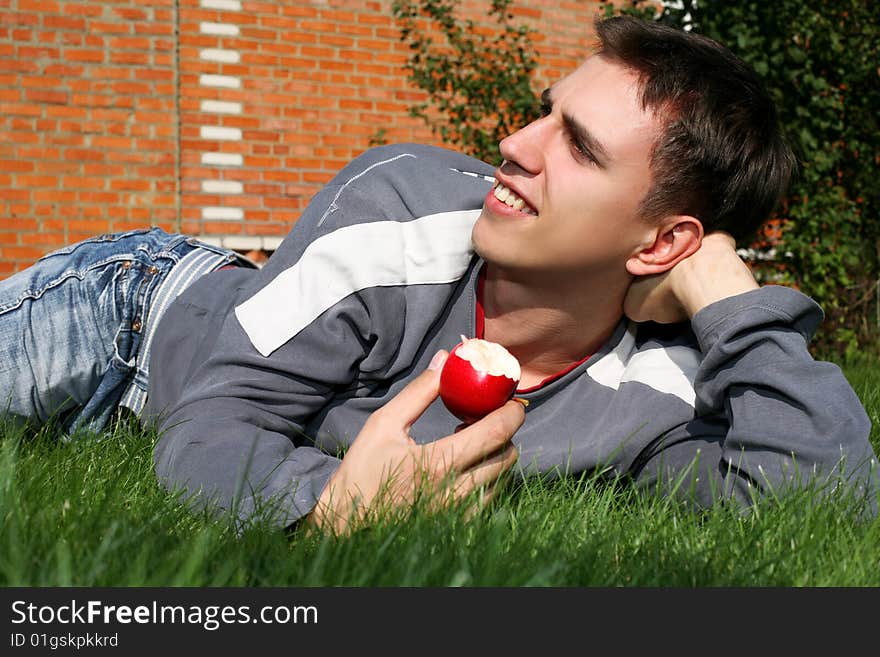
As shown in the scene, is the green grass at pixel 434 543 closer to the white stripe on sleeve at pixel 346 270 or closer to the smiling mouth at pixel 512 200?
the white stripe on sleeve at pixel 346 270

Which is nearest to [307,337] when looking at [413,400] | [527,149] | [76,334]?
[413,400]

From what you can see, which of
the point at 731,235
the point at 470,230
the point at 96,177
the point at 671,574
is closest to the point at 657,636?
the point at 671,574

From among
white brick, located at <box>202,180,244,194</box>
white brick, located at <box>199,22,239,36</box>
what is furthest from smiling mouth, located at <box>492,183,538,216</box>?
white brick, located at <box>199,22,239,36</box>

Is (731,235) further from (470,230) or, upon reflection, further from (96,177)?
(96,177)

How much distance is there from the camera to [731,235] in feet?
8.69

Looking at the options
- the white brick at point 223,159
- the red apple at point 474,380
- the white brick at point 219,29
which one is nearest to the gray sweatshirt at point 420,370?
the red apple at point 474,380

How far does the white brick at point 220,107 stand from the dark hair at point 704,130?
494 cm

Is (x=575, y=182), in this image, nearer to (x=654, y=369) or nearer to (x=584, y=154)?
(x=584, y=154)

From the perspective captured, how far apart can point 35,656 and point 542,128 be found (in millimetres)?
1720

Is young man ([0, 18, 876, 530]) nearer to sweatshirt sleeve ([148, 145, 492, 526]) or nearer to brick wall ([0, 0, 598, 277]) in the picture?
sweatshirt sleeve ([148, 145, 492, 526])

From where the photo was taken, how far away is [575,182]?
7.52 ft

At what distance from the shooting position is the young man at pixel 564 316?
2.15m

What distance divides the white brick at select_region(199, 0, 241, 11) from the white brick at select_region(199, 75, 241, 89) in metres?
0.52

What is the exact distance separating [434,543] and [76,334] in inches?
70.2
